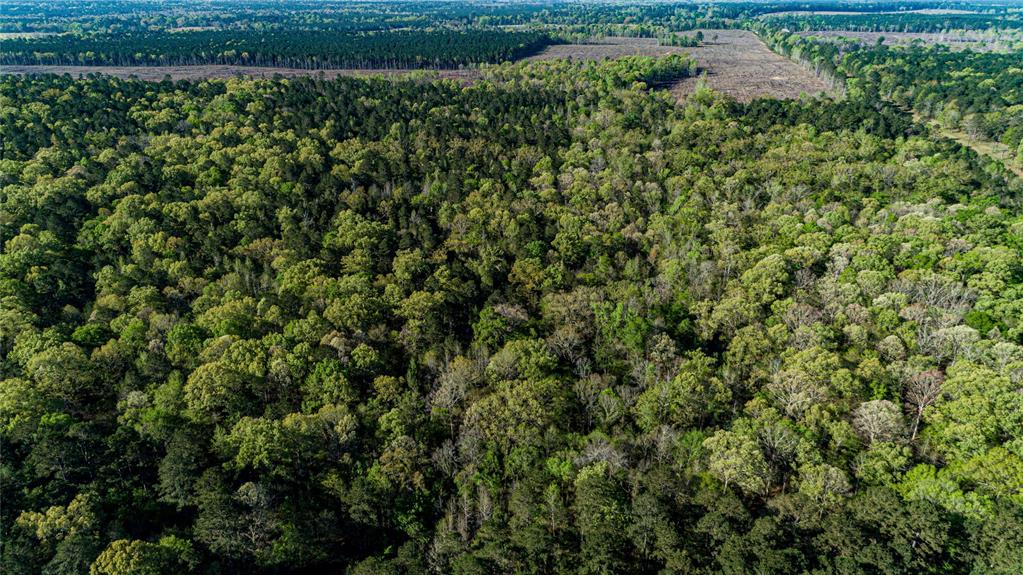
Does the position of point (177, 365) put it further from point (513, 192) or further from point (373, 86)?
point (373, 86)

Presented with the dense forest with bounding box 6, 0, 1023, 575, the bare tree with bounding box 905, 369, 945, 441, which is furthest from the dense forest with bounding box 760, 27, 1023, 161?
the bare tree with bounding box 905, 369, 945, 441

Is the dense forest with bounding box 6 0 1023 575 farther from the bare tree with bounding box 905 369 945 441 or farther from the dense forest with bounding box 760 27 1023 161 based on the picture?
the dense forest with bounding box 760 27 1023 161

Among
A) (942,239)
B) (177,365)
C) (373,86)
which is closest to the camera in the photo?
(177,365)

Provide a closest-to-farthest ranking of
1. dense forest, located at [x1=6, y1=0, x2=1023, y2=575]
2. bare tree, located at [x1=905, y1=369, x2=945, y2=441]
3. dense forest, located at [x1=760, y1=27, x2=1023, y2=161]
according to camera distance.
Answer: dense forest, located at [x1=6, y1=0, x2=1023, y2=575], bare tree, located at [x1=905, y1=369, x2=945, y2=441], dense forest, located at [x1=760, y1=27, x2=1023, y2=161]

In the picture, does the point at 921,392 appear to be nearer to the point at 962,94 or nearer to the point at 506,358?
the point at 506,358

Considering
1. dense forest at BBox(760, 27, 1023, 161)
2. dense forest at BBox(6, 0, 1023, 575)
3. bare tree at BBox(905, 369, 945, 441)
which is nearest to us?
dense forest at BBox(6, 0, 1023, 575)

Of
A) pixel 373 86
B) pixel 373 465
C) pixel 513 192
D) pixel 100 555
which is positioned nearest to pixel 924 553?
pixel 373 465

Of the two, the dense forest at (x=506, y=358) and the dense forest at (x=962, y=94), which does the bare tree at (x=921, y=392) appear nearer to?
the dense forest at (x=506, y=358)

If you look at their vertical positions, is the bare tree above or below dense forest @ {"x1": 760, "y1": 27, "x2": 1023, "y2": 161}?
below
